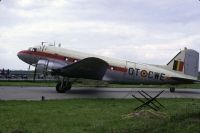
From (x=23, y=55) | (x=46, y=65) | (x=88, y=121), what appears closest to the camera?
(x=88, y=121)

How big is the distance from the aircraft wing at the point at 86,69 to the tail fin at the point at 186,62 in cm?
834

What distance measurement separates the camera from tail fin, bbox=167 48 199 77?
3284 cm

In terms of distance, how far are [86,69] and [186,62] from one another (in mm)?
10694

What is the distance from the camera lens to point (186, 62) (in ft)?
109

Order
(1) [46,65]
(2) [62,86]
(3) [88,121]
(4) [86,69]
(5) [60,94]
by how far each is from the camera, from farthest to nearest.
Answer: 1. (1) [46,65]
2. (2) [62,86]
3. (4) [86,69]
4. (5) [60,94]
5. (3) [88,121]

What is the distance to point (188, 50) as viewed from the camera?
33.7 m

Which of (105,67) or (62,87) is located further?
(62,87)

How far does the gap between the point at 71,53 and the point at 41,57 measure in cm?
227

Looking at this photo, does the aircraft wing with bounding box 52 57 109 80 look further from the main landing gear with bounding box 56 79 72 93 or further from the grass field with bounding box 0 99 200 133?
the grass field with bounding box 0 99 200 133

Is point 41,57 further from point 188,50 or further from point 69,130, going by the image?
point 69,130

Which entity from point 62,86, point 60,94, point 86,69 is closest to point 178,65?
point 86,69

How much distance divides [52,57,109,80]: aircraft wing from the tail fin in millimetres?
8341

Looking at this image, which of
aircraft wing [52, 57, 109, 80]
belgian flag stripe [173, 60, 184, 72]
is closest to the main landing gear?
aircraft wing [52, 57, 109, 80]

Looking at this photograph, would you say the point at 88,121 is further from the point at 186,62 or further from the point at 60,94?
the point at 186,62
